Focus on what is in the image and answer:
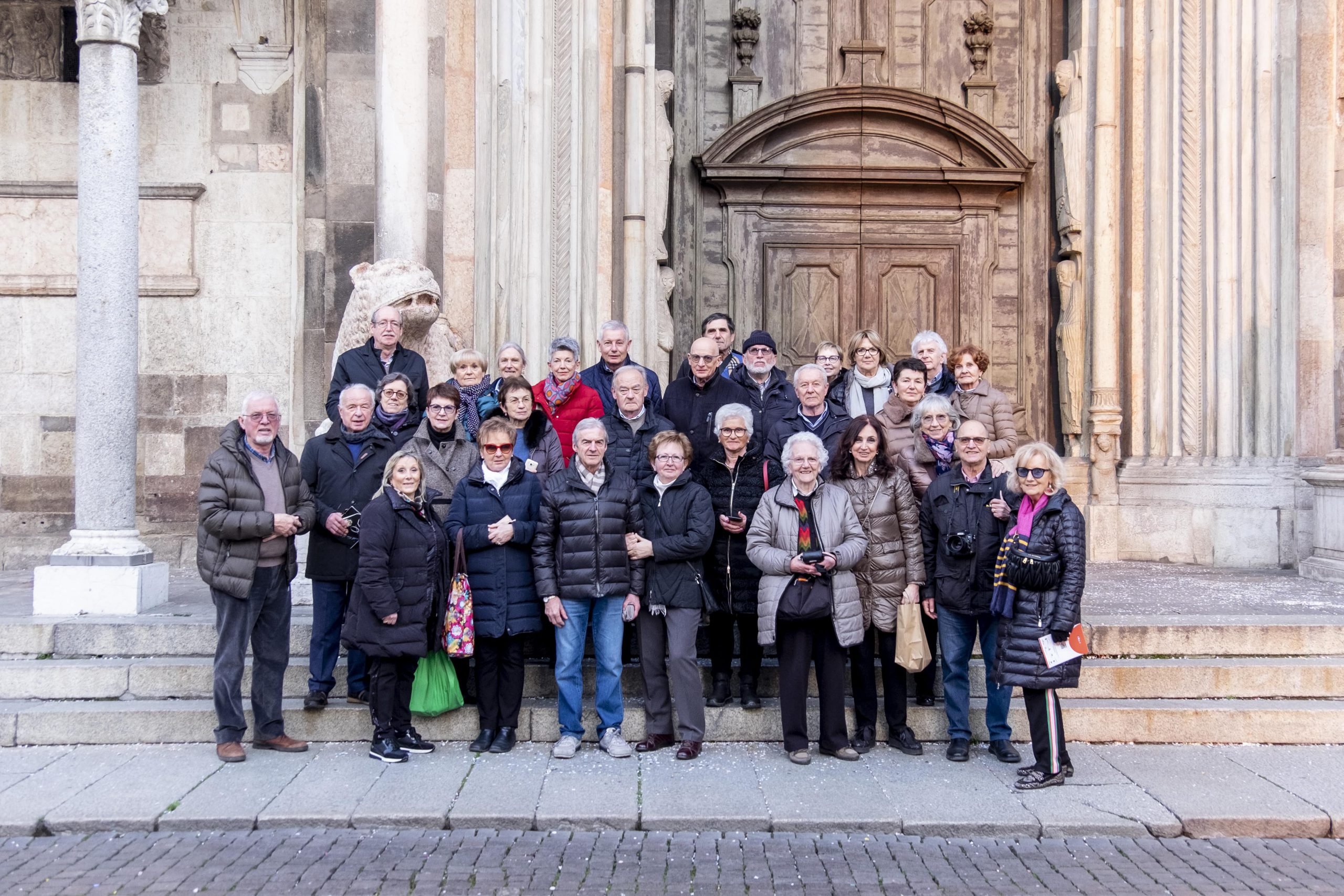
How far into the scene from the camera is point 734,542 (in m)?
6.45

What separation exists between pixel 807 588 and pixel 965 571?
826 mm

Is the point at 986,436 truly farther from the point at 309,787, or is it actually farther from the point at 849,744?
the point at 309,787

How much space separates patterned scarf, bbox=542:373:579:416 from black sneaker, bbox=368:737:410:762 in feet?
6.69

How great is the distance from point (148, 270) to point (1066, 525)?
27.5ft

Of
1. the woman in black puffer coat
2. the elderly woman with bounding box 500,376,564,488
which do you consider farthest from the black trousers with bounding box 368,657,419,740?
the elderly woman with bounding box 500,376,564,488

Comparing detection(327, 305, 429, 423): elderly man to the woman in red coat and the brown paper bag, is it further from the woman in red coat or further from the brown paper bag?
the brown paper bag

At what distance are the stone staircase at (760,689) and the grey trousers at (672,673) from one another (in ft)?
0.65

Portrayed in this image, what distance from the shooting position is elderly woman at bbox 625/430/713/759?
625 cm

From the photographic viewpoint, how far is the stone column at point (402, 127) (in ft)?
28.8

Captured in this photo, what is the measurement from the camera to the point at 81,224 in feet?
26.1

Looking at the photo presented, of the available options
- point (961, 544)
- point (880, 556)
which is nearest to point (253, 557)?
point (880, 556)

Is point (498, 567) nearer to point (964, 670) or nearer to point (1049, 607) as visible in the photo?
point (964, 670)

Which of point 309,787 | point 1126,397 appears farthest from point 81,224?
point 1126,397

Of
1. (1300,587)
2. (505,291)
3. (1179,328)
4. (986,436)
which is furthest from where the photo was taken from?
(1179,328)
